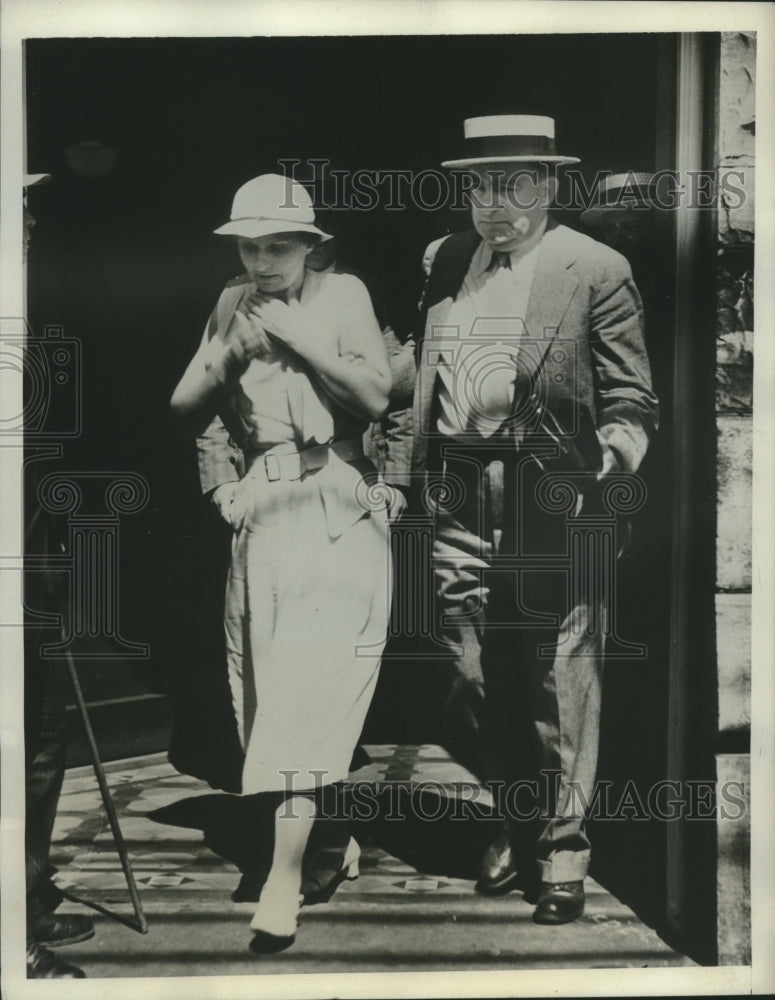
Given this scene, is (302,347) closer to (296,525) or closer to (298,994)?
(296,525)

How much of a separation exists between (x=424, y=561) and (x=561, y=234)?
1.26 m

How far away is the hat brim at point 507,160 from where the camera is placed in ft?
16.9

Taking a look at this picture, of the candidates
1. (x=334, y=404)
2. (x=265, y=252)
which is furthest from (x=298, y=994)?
(x=265, y=252)

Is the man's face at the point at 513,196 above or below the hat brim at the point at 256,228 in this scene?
above

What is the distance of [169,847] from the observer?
5.21 meters

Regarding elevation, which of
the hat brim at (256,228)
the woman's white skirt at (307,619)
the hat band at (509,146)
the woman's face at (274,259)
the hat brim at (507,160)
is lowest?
the woman's white skirt at (307,619)

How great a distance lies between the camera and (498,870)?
5191mm

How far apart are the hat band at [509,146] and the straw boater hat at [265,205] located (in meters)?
0.62

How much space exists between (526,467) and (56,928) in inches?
92.7

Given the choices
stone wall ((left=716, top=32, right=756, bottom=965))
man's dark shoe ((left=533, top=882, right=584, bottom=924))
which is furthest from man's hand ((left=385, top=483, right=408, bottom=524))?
man's dark shoe ((left=533, top=882, right=584, bottom=924))

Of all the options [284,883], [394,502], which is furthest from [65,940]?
[394,502]

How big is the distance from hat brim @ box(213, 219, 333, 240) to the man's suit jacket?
515mm

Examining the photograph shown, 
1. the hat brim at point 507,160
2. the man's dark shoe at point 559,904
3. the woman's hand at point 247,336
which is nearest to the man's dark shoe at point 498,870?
the man's dark shoe at point 559,904

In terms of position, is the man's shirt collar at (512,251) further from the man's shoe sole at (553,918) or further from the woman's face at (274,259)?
the man's shoe sole at (553,918)
